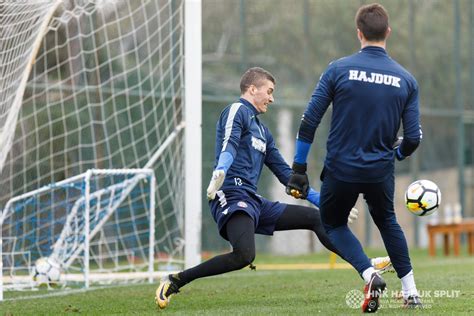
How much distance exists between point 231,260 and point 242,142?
3.01ft

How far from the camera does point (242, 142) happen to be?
302 inches

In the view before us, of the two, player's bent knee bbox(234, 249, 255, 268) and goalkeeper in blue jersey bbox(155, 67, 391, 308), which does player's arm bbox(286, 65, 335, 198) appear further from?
player's bent knee bbox(234, 249, 255, 268)

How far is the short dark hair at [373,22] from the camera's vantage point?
6391mm

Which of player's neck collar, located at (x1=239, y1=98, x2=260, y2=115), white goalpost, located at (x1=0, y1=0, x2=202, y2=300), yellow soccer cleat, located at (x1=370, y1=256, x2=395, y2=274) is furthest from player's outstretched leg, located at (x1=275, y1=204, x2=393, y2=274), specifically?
white goalpost, located at (x1=0, y1=0, x2=202, y2=300)

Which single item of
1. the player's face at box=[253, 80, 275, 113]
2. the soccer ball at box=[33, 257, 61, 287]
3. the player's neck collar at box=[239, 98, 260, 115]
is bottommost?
the soccer ball at box=[33, 257, 61, 287]

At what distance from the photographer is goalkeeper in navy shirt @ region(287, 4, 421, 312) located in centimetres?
635

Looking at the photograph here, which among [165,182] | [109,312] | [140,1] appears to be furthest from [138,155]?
[109,312]

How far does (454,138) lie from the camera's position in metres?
22.3

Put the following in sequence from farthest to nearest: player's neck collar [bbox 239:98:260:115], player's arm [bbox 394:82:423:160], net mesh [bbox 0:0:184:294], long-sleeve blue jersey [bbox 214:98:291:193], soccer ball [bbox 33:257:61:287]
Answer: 1. net mesh [bbox 0:0:184:294]
2. soccer ball [bbox 33:257:61:287]
3. player's neck collar [bbox 239:98:260:115]
4. long-sleeve blue jersey [bbox 214:98:291:193]
5. player's arm [bbox 394:82:423:160]

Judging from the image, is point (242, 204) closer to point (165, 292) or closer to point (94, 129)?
point (165, 292)

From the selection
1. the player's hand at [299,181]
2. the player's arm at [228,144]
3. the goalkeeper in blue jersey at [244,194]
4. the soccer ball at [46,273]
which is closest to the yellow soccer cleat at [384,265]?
the goalkeeper in blue jersey at [244,194]

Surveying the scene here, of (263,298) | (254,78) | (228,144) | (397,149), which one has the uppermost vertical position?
(254,78)

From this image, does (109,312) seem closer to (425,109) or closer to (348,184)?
(348,184)

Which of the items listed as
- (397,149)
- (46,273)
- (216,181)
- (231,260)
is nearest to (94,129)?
(46,273)
